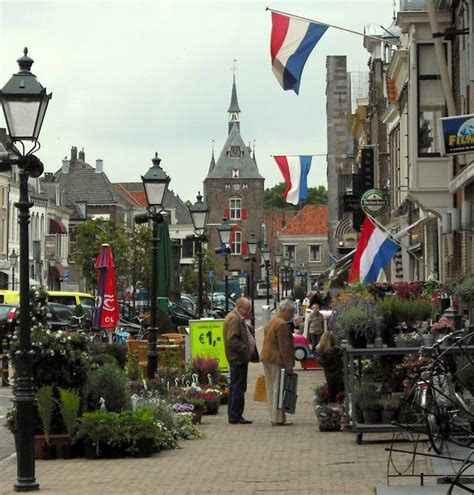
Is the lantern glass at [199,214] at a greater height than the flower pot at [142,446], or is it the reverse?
the lantern glass at [199,214]

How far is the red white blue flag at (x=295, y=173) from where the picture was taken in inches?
1825

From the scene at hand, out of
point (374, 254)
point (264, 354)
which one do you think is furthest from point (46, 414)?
point (374, 254)

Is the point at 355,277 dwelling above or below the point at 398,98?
below

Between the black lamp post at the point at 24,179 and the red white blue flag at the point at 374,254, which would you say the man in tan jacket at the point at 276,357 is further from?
the red white blue flag at the point at 374,254

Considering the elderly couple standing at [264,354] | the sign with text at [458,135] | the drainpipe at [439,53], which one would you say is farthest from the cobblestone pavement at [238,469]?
the drainpipe at [439,53]

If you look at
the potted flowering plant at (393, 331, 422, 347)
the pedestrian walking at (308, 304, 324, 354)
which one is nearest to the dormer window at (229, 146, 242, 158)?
the pedestrian walking at (308, 304, 324, 354)

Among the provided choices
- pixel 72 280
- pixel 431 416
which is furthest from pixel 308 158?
pixel 72 280

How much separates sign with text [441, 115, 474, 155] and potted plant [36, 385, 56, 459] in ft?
25.1

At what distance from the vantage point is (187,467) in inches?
584

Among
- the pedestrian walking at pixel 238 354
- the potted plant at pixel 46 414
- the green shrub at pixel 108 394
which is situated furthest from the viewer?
the pedestrian walking at pixel 238 354

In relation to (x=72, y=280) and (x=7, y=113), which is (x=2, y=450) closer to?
(x=7, y=113)

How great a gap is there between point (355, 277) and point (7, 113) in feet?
63.2

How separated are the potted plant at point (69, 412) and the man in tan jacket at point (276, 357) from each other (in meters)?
4.45

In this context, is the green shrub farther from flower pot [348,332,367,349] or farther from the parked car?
the parked car
